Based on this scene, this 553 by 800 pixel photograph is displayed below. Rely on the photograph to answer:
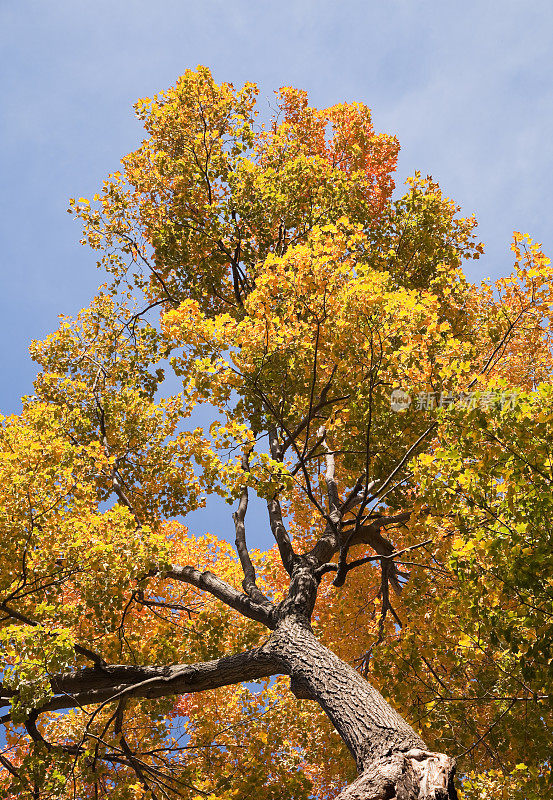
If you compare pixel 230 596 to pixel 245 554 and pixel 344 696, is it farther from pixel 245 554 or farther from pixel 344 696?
pixel 344 696

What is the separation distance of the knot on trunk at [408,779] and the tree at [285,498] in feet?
0.07

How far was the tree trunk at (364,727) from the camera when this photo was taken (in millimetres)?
4676

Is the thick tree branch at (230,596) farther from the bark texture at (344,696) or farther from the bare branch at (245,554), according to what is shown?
the bark texture at (344,696)

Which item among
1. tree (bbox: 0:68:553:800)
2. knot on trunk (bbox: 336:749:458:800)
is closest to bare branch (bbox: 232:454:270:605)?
tree (bbox: 0:68:553:800)

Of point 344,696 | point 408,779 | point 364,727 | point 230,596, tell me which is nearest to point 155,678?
point 230,596

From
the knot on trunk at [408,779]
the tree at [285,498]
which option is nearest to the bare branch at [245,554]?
the tree at [285,498]

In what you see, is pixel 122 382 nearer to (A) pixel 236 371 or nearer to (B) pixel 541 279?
(A) pixel 236 371

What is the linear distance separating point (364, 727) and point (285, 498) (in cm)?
437

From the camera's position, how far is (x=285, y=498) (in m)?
9.70

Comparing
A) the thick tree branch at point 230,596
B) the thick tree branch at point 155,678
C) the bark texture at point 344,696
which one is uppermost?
the thick tree branch at point 230,596

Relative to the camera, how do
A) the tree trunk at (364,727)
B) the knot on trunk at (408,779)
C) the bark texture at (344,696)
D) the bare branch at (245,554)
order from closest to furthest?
1. the knot on trunk at (408,779)
2. the tree trunk at (364,727)
3. the bark texture at (344,696)
4. the bare branch at (245,554)

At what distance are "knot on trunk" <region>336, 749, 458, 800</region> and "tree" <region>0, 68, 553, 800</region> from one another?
22mm

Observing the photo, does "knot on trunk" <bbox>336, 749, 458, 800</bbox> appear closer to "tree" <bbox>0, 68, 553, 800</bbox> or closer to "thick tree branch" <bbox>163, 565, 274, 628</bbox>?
"tree" <bbox>0, 68, 553, 800</bbox>

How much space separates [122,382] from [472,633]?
8.48 meters
